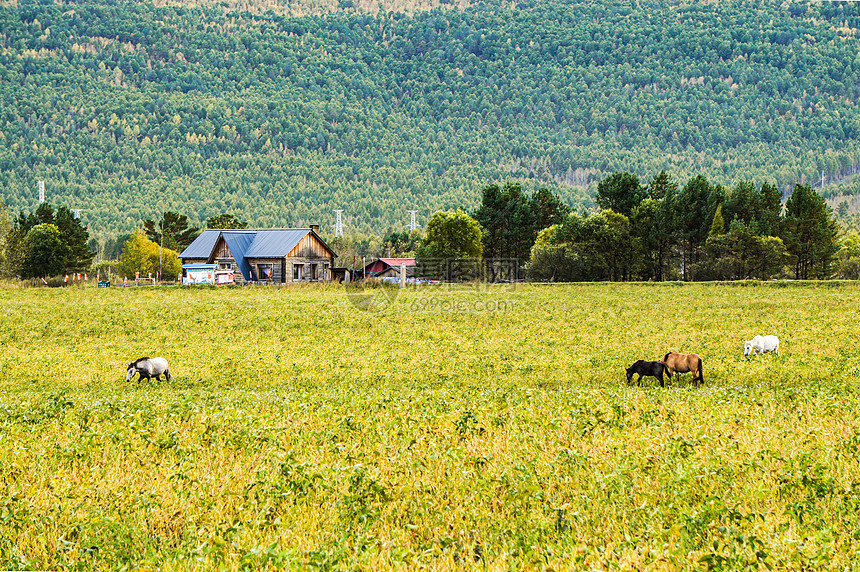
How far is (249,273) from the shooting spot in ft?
295

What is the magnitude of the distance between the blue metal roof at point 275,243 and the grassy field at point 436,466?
63928 mm

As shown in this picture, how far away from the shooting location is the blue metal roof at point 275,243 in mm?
88250

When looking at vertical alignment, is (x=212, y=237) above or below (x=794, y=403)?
above

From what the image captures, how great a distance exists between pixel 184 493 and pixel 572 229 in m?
84.9

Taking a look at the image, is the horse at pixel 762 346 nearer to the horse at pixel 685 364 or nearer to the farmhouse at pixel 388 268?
the horse at pixel 685 364

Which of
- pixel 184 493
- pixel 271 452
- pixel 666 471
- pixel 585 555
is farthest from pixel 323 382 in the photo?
pixel 585 555

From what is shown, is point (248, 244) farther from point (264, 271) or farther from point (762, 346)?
point (762, 346)

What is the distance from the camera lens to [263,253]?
88.9m

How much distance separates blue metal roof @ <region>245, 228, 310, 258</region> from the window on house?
148 centimetres

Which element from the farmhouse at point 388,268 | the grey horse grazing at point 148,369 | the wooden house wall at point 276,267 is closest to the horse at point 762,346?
the grey horse grazing at point 148,369

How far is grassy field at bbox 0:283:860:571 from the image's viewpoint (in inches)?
299

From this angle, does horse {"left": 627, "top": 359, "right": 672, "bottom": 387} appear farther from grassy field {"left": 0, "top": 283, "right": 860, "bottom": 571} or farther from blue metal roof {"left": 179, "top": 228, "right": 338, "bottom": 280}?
blue metal roof {"left": 179, "top": 228, "right": 338, "bottom": 280}

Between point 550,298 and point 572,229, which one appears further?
point 572,229

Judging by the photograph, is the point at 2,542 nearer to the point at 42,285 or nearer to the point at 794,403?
the point at 794,403
